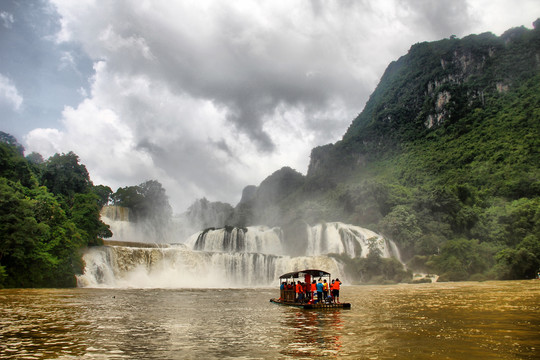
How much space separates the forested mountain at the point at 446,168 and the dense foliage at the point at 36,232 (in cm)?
3174

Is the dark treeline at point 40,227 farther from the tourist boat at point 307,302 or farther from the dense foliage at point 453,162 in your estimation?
the dense foliage at point 453,162

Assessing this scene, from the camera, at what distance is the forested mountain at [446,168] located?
52531mm

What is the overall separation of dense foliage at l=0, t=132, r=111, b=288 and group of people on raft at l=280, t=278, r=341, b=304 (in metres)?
21.2

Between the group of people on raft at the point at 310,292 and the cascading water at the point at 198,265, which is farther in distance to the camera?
the cascading water at the point at 198,265

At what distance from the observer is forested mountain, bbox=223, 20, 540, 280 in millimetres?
52531

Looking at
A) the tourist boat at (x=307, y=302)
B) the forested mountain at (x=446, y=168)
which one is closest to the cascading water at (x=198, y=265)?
the forested mountain at (x=446, y=168)

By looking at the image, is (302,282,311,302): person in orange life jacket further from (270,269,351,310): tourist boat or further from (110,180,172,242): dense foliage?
(110,180,172,242): dense foliage

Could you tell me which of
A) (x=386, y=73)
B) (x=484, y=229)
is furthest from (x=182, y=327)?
(x=386, y=73)

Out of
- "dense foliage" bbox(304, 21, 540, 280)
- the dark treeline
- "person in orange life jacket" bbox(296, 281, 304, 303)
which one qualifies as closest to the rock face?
"dense foliage" bbox(304, 21, 540, 280)

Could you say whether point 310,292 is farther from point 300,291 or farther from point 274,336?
point 274,336

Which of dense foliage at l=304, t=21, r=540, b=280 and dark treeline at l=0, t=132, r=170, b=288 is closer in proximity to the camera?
dark treeline at l=0, t=132, r=170, b=288

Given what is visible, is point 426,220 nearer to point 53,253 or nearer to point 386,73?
point 53,253

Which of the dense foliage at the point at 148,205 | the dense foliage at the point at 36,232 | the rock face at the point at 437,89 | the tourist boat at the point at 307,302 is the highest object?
the rock face at the point at 437,89

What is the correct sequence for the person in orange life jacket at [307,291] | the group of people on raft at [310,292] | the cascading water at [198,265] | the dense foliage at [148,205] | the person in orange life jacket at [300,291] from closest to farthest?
the group of people on raft at [310,292]
the person in orange life jacket at [307,291]
the person in orange life jacket at [300,291]
the cascading water at [198,265]
the dense foliage at [148,205]
